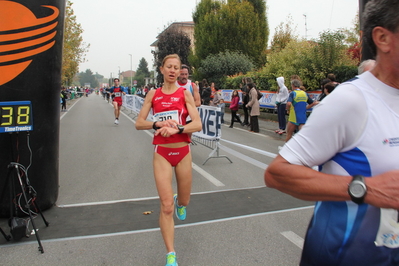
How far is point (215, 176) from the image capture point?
684cm

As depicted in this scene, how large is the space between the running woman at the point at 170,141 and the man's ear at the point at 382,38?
2.28 metres

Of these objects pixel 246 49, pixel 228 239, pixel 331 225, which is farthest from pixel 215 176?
pixel 246 49

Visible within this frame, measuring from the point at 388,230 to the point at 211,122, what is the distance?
7.16 m

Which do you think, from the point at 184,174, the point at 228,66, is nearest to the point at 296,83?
the point at 184,174

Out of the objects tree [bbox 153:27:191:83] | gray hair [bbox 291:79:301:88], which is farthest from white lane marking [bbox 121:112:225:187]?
tree [bbox 153:27:191:83]

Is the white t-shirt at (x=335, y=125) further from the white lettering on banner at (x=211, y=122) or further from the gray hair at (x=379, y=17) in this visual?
the white lettering on banner at (x=211, y=122)

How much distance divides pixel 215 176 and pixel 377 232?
5.55 m

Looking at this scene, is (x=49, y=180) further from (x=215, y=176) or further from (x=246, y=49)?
A: (x=246, y=49)

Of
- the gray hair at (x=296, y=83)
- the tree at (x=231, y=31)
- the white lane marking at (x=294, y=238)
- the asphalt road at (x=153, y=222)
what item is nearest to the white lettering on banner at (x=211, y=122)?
the asphalt road at (x=153, y=222)

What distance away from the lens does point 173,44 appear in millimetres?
45719

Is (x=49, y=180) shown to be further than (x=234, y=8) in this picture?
No

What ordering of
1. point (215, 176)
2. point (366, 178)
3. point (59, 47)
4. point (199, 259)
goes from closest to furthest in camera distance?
point (366, 178), point (199, 259), point (59, 47), point (215, 176)

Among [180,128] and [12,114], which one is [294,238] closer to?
[180,128]

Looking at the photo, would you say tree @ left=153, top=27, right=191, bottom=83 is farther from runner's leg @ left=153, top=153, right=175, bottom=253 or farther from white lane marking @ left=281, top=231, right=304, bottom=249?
runner's leg @ left=153, top=153, right=175, bottom=253
